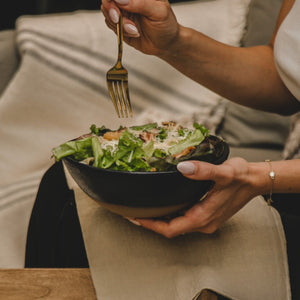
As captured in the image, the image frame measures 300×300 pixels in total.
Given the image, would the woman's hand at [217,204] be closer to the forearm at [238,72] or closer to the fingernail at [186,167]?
the fingernail at [186,167]

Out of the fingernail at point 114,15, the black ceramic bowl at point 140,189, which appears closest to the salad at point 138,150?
the black ceramic bowl at point 140,189

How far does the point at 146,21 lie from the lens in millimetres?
973

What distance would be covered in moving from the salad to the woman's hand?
4 cm

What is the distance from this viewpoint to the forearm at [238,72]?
3.74 feet

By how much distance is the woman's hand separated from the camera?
719mm

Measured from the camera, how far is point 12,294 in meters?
0.70

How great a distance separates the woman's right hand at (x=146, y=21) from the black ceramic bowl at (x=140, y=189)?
1.26ft

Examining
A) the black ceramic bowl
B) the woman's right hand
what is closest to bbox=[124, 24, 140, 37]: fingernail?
the woman's right hand

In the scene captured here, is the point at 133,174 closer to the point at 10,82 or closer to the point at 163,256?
the point at 163,256

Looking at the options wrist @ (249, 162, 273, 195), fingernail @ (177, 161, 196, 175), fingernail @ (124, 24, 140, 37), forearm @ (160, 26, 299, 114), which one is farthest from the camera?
forearm @ (160, 26, 299, 114)

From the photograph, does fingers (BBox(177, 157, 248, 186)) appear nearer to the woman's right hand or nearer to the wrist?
the wrist

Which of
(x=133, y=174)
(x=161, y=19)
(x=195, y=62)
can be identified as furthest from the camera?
(x=195, y=62)

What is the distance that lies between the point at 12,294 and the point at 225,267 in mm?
406

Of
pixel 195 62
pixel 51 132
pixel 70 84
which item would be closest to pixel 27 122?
pixel 51 132
